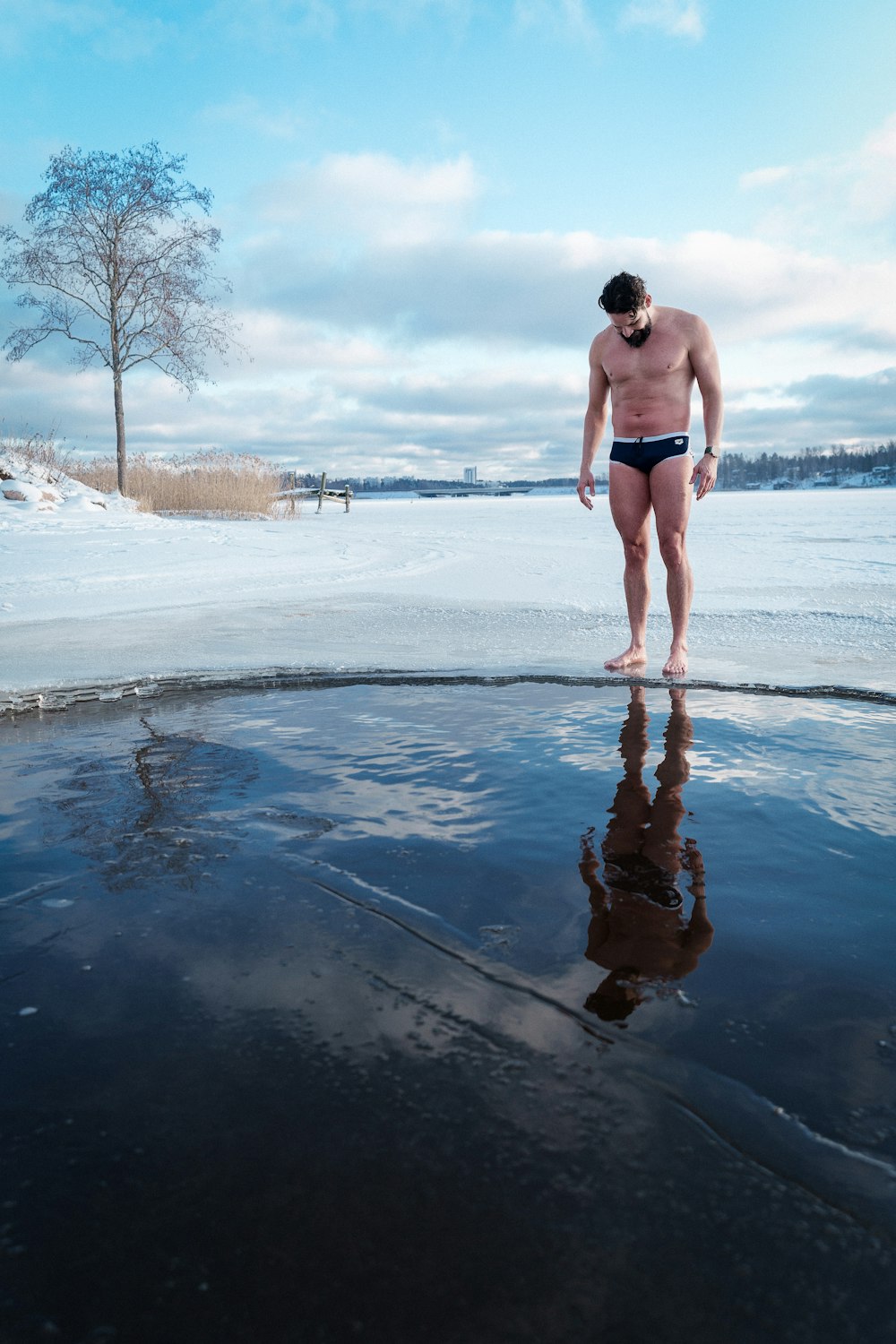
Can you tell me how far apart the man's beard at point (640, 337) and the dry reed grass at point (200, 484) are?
14380 mm

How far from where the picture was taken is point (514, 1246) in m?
0.82

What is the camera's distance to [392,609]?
5344mm

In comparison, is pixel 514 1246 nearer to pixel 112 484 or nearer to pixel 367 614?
pixel 367 614

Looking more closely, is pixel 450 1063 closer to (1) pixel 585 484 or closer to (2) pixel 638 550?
(2) pixel 638 550

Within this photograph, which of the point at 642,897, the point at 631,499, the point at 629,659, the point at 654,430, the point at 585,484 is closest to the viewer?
the point at 642,897

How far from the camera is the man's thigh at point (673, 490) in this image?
3982mm

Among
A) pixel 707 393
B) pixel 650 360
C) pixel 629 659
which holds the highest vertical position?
pixel 650 360

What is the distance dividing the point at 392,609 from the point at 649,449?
1.95 metres

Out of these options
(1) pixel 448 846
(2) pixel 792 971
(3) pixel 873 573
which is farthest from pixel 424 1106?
(3) pixel 873 573

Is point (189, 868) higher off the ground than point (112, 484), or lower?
lower

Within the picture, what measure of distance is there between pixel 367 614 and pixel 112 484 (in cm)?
1516

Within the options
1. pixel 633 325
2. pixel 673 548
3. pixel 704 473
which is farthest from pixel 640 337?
pixel 673 548

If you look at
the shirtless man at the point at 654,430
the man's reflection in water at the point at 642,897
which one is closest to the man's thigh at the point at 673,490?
the shirtless man at the point at 654,430

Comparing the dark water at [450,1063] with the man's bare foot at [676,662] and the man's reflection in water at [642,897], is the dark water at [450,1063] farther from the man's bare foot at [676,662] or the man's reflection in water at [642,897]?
the man's bare foot at [676,662]
